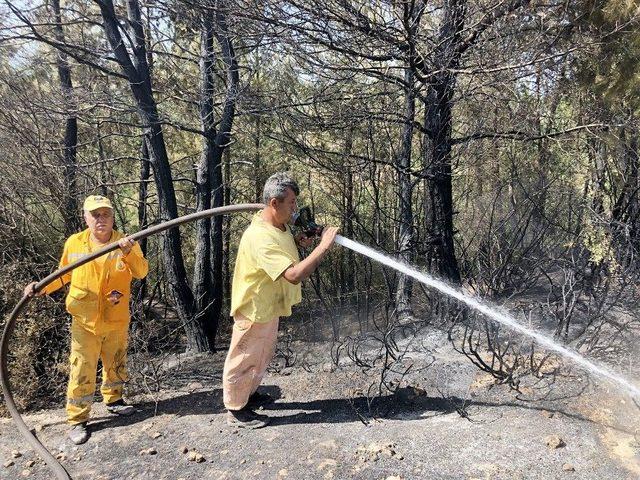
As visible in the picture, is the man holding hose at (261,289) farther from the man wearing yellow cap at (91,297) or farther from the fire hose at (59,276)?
the man wearing yellow cap at (91,297)

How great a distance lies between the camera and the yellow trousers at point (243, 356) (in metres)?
3.44

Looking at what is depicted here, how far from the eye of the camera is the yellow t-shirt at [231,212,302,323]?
321 centimetres

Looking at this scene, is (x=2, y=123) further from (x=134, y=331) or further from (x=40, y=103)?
(x=134, y=331)

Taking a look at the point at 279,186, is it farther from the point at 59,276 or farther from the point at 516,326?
the point at 516,326

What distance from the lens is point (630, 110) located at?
17.1 feet

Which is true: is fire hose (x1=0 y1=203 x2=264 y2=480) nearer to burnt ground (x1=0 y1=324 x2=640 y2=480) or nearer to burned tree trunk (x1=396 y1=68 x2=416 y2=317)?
burnt ground (x1=0 y1=324 x2=640 y2=480)

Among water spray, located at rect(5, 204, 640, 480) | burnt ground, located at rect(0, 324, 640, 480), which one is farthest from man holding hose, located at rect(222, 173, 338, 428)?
burnt ground, located at rect(0, 324, 640, 480)

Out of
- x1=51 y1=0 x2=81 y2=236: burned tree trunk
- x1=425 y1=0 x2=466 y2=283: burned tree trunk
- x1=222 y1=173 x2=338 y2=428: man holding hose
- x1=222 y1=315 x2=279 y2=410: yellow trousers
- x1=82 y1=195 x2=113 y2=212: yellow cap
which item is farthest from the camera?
x1=51 y1=0 x2=81 y2=236: burned tree trunk

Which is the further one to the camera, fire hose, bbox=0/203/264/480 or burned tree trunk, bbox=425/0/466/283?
burned tree trunk, bbox=425/0/466/283

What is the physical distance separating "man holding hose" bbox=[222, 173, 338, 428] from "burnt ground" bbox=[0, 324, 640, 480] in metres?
0.29

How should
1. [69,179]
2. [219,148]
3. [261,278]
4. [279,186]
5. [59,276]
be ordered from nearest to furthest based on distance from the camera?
[279,186], [261,278], [59,276], [69,179], [219,148]

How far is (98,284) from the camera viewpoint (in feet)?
12.1

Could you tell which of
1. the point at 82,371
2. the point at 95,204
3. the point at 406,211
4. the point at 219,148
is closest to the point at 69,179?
the point at 219,148

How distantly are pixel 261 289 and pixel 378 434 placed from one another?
48.3 inches
